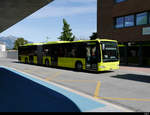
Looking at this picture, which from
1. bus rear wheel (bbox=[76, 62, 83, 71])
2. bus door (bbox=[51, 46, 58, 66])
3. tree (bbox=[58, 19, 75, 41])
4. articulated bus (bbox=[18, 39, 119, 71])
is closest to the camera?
articulated bus (bbox=[18, 39, 119, 71])

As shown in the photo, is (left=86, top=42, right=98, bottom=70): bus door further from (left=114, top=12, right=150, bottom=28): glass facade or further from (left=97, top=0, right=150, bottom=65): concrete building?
(left=114, top=12, right=150, bottom=28): glass facade

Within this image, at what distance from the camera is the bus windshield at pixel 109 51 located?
13.8 m

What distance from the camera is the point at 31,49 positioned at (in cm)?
2473

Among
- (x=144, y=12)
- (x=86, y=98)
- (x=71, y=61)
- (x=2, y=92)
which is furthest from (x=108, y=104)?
(x=144, y=12)

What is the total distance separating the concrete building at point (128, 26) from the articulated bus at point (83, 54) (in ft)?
25.7

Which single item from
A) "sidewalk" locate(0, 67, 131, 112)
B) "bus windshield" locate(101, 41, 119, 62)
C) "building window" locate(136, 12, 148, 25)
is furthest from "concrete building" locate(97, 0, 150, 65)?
"sidewalk" locate(0, 67, 131, 112)

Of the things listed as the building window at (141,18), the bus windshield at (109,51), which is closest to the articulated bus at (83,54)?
the bus windshield at (109,51)

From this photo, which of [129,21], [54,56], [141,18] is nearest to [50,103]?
[54,56]

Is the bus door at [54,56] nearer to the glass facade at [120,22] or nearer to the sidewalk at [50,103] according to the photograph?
the glass facade at [120,22]

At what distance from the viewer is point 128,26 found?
22.8m

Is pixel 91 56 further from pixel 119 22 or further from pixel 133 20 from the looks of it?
pixel 119 22

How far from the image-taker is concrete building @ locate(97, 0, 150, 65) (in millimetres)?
A: 20750

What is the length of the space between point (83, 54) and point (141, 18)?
10852mm

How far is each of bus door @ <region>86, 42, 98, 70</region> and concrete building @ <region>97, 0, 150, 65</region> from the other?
9.54 m
